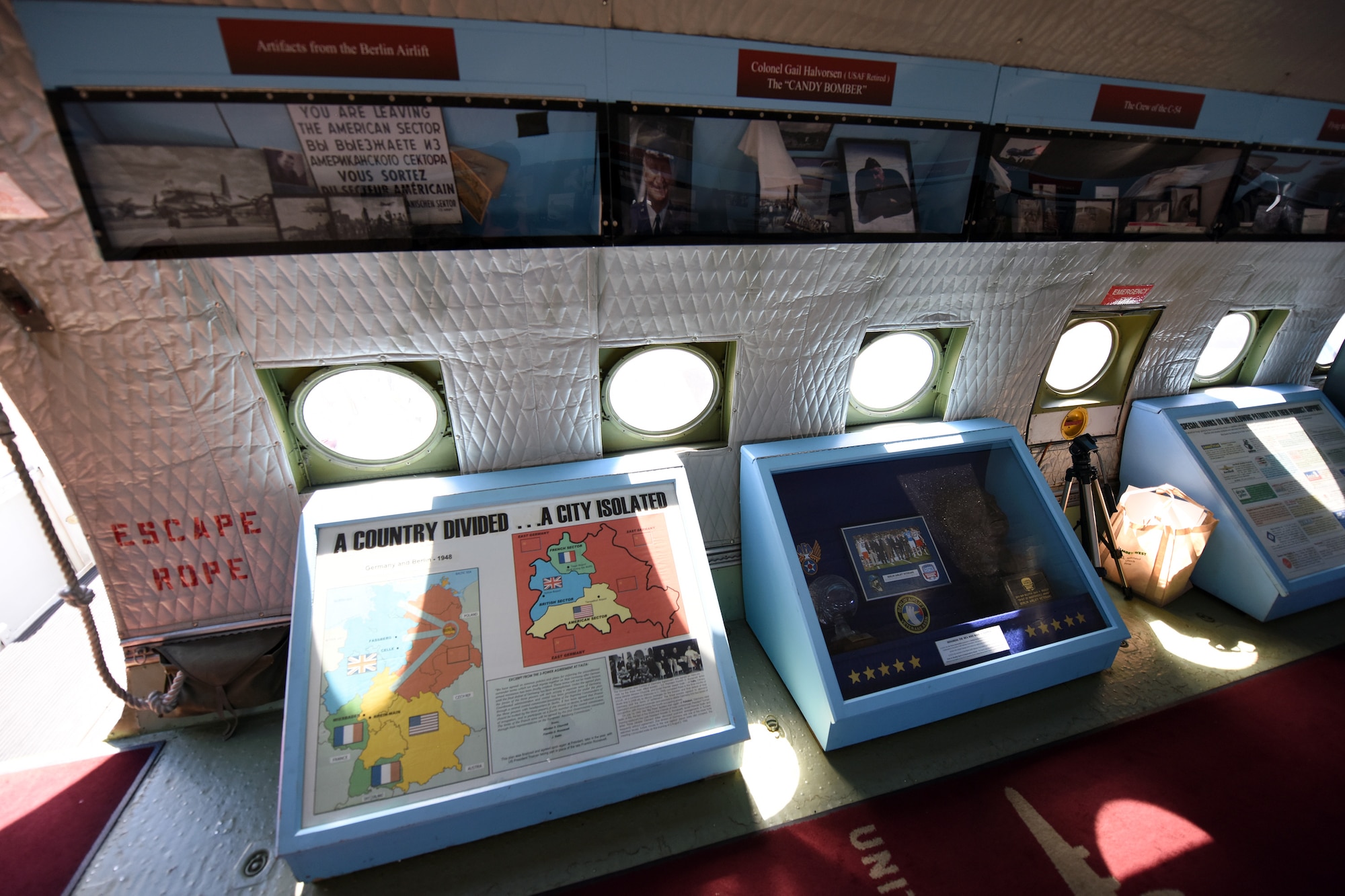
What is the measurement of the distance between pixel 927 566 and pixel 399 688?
2021mm

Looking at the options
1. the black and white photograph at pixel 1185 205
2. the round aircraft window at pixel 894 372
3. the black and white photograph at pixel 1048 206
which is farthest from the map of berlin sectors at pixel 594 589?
the black and white photograph at pixel 1185 205

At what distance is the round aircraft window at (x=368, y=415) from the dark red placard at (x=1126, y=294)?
3.12 meters

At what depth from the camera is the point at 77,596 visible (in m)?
1.78

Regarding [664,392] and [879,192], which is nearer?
[879,192]

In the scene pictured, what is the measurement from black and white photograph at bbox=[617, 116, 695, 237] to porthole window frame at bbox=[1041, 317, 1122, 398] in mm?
2083

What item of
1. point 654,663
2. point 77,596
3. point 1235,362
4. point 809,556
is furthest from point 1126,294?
point 77,596

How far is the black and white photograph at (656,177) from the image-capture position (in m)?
1.68

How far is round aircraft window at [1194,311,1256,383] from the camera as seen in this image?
3.26 metres

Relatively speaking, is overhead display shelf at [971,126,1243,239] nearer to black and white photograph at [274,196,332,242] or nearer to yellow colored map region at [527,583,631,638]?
yellow colored map region at [527,583,631,638]

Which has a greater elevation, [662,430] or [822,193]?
[822,193]

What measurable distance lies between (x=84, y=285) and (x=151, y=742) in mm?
1692

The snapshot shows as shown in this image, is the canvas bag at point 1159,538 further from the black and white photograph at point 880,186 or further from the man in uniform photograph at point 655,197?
the man in uniform photograph at point 655,197

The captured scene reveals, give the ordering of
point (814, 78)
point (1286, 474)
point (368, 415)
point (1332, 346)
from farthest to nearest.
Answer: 1. point (1332, 346)
2. point (1286, 474)
3. point (368, 415)
4. point (814, 78)

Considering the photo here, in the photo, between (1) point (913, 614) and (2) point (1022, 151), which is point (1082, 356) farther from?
(1) point (913, 614)
